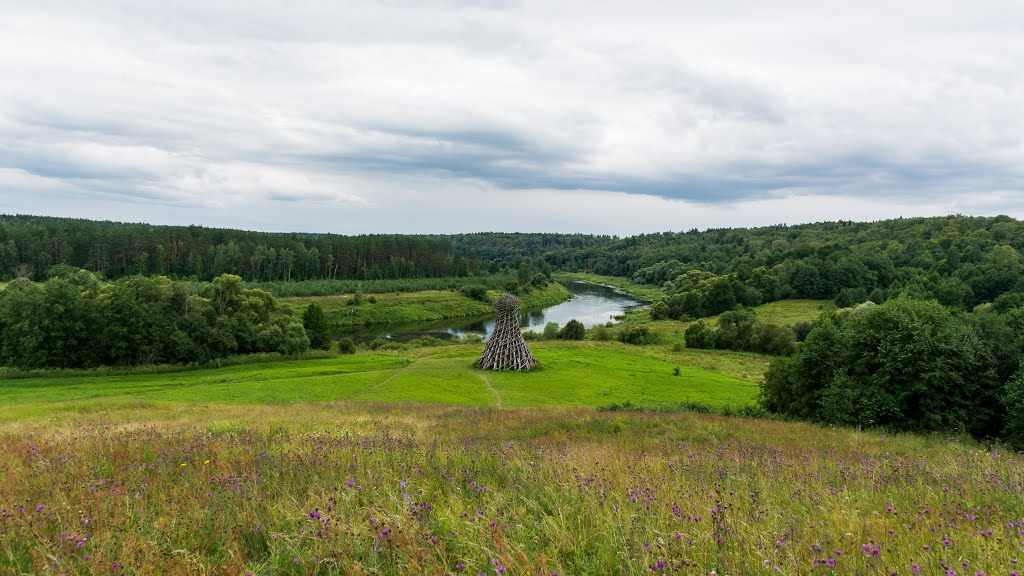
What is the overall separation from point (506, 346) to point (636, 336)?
111 feet

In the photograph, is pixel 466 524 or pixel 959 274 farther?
pixel 959 274

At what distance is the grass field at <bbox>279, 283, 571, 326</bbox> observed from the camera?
100438mm

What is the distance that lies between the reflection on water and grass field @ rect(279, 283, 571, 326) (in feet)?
12.7

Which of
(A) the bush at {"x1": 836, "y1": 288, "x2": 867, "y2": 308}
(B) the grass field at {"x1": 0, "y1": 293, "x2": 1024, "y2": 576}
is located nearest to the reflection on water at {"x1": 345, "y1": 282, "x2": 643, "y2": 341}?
(A) the bush at {"x1": 836, "y1": 288, "x2": 867, "y2": 308}

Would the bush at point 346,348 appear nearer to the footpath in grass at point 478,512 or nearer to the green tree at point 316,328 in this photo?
the green tree at point 316,328

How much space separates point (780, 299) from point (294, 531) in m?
131

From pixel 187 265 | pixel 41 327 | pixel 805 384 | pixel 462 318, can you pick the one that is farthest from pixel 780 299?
pixel 187 265

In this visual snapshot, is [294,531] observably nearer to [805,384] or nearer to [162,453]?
[162,453]

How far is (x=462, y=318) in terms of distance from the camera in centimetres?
11506

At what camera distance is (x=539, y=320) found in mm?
109688

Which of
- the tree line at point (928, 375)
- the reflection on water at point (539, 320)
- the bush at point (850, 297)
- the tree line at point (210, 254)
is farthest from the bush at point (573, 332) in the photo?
the tree line at point (210, 254)

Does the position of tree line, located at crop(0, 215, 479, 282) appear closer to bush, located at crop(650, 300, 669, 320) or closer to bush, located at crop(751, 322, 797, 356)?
bush, located at crop(650, 300, 669, 320)

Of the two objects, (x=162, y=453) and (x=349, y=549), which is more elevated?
(x=349, y=549)

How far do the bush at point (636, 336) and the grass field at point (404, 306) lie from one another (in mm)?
26361
